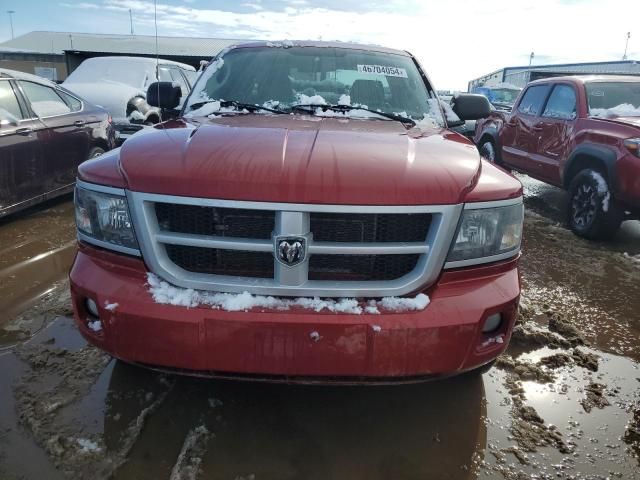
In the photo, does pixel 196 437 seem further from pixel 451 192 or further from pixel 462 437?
pixel 451 192

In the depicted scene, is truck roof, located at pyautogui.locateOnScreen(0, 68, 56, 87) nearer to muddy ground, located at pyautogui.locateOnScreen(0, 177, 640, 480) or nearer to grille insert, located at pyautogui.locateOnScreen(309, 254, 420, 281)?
muddy ground, located at pyautogui.locateOnScreen(0, 177, 640, 480)

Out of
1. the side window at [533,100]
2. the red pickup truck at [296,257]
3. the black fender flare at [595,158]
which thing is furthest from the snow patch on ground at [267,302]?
the side window at [533,100]

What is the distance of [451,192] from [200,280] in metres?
1.02

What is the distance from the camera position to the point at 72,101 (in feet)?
20.1

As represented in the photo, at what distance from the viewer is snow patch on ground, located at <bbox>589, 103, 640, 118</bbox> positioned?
5.46m

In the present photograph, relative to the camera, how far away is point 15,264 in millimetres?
Result: 3996

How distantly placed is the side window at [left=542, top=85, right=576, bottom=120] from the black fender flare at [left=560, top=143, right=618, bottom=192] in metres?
0.59

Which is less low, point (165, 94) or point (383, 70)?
point (383, 70)

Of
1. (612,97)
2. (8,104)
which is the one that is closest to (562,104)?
(612,97)

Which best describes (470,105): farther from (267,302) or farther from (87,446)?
(87,446)

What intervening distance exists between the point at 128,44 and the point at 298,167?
2910 cm

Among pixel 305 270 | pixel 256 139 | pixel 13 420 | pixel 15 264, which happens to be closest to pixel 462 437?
pixel 305 270

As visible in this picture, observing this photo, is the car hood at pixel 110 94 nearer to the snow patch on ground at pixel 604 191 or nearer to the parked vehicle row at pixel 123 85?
the parked vehicle row at pixel 123 85

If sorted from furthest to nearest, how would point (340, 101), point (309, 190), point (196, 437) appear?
point (340, 101), point (196, 437), point (309, 190)
